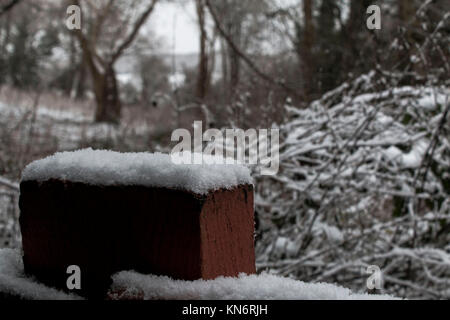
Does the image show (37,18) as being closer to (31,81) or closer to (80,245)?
(31,81)

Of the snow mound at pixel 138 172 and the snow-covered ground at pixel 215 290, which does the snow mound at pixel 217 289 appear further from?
the snow mound at pixel 138 172

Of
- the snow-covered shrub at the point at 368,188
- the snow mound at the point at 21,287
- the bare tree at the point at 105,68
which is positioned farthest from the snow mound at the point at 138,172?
the bare tree at the point at 105,68

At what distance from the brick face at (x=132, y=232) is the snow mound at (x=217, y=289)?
16mm

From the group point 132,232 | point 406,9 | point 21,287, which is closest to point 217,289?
point 132,232

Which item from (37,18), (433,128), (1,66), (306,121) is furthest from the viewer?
(37,18)

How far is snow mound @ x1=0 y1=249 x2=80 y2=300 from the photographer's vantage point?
23.0 inches

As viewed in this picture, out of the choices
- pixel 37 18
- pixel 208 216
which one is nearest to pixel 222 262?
pixel 208 216

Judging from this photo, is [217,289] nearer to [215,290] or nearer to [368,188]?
[215,290]

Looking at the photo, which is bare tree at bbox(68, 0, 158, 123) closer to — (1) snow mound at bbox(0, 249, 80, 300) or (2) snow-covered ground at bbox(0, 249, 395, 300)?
(1) snow mound at bbox(0, 249, 80, 300)

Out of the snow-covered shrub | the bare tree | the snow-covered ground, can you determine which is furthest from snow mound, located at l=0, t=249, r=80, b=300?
→ the bare tree

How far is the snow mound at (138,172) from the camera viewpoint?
22.4 inches

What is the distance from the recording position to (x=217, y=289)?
0.54m

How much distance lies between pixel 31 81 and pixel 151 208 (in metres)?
25.3
